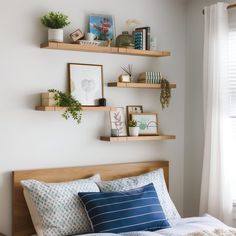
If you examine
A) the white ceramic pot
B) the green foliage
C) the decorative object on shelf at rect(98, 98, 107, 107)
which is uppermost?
the decorative object on shelf at rect(98, 98, 107, 107)

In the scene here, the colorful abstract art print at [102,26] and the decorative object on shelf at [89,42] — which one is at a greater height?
the colorful abstract art print at [102,26]

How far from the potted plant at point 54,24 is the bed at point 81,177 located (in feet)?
3.43

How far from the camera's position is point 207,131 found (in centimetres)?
399

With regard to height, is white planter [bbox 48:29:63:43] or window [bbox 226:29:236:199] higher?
white planter [bbox 48:29:63:43]

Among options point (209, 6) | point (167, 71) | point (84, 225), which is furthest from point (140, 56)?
point (84, 225)

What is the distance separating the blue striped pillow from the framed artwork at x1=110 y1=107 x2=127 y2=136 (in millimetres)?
718

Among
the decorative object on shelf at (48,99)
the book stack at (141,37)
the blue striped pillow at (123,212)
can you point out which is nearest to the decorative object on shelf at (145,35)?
the book stack at (141,37)

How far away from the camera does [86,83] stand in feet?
12.5

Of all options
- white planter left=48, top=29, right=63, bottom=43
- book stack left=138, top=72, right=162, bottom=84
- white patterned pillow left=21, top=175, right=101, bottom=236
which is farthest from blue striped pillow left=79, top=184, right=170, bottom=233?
white planter left=48, top=29, right=63, bottom=43

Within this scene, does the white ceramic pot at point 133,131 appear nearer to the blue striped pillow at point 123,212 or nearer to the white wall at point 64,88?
the white wall at point 64,88

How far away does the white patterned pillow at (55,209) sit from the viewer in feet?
10.6

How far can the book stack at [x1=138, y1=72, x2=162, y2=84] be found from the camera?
13.3 feet

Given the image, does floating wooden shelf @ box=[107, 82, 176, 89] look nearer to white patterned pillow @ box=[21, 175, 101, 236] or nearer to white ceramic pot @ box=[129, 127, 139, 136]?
white ceramic pot @ box=[129, 127, 139, 136]

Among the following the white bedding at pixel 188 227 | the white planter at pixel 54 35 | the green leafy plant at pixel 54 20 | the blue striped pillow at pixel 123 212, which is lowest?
the white bedding at pixel 188 227
